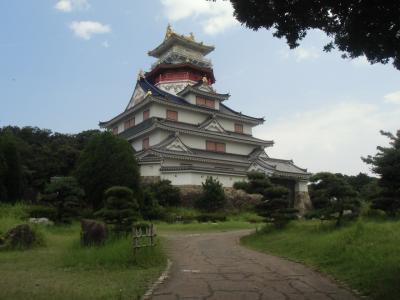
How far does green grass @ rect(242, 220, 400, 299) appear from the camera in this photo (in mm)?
8195

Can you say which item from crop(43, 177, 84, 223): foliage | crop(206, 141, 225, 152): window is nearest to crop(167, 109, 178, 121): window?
crop(206, 141, 225, 152): window

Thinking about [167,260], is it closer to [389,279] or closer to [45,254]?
[45,254]

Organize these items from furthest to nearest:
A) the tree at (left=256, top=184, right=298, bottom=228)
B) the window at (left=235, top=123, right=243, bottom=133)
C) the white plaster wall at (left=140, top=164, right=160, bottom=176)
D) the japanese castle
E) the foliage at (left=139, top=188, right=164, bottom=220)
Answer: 1. the window at (left=235, top=123, right=243, bottom=133)
2. the japanese castle
3. the white plaster wall at (left=140, top=164, right=160, bottom=176)
4. the foliage at (left=139, top=188, right=164, bottom=220)
5. the tree at (left=256, top=184, right=298, bottom=228)

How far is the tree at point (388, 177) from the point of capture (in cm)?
1786

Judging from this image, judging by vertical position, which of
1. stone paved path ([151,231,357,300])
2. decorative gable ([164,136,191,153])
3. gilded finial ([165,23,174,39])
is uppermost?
gilded finial ([165,23,174,39])

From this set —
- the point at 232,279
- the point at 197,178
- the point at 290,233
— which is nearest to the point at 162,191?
the point at 197,178

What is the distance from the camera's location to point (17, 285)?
8117mm

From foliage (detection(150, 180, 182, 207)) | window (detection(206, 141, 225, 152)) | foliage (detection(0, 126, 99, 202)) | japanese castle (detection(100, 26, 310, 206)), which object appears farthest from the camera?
window (detection(206, 141, 225, 152))

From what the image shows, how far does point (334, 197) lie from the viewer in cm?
1659

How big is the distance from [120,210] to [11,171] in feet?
49.3

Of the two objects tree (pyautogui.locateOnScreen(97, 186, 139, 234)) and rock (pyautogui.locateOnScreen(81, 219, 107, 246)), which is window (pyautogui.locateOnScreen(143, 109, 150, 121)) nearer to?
tree (pyautogui.locateOnScreen(97, 186, 139, 234))

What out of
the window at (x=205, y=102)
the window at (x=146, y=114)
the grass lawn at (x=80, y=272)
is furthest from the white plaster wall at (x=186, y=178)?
the grass lawn at (x=80, y=272)

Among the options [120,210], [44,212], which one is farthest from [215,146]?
[120,210]

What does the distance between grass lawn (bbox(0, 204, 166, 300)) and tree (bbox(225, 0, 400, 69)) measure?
540cm
